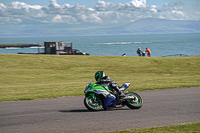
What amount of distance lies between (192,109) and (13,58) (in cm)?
3340

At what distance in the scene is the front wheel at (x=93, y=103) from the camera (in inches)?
395

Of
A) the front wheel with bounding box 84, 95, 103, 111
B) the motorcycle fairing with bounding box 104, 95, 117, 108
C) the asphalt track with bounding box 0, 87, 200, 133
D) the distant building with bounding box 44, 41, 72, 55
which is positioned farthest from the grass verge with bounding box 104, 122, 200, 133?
the distant building with bounding box 44, 41, 72, 55

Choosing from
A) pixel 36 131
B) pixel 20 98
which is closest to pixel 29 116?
pixel 36 131

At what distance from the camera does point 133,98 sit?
10.4 meters

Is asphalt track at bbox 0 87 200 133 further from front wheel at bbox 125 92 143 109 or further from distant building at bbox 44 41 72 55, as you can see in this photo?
distant building at bbox 44 41 72 55

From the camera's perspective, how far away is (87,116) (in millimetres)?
9258

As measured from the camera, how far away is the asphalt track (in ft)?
25.6

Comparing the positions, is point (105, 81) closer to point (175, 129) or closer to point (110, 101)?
point (110, 101)

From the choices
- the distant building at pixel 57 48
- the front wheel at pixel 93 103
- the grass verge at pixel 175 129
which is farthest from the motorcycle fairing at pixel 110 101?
the distant building at pixel 57 48

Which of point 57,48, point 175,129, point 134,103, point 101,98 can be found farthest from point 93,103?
point 57,48

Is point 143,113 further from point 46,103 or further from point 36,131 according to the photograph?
point 46,103

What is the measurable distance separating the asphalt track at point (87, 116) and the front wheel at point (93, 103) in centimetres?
23

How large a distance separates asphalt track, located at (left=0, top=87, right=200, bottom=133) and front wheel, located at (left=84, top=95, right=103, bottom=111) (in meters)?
0.23

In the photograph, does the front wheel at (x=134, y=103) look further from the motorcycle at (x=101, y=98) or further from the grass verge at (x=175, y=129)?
the grass verge at (x=175, y=129)
